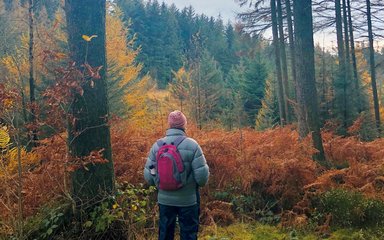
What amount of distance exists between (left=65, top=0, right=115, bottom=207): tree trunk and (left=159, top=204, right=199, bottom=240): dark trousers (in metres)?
1.09

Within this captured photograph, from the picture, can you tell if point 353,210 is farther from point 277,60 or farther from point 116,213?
point 277,60

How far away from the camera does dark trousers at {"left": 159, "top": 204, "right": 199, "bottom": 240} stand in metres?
3.96

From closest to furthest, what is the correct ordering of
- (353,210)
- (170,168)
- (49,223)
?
(170,168) < (49,223) < (353,210)

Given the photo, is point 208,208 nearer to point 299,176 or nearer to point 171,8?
point 299,176

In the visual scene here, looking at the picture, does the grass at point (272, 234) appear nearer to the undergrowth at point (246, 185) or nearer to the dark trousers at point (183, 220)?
the undergrowth at point (246, 185)

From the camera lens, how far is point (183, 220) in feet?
13.0

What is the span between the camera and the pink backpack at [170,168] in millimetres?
3768

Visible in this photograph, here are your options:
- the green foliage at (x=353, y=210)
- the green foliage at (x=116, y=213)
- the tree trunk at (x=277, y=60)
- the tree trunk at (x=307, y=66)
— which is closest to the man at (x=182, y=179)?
the green foliage at (x=116, y=213)

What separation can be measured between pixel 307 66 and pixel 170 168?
18.2ft

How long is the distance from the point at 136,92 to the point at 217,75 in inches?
581

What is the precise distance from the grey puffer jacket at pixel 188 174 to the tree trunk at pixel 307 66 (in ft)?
16.1

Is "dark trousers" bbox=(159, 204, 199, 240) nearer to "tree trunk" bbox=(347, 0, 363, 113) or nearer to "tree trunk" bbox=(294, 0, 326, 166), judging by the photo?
"tree trunk" bbox=(294, 0, 326, 166)

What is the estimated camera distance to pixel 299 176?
666 centimetres

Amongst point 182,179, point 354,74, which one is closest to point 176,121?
point 182,179
